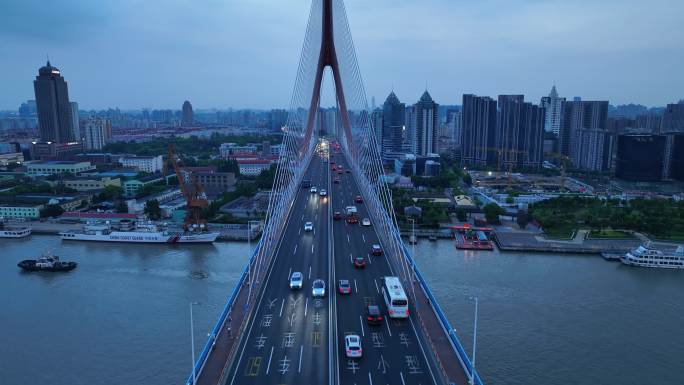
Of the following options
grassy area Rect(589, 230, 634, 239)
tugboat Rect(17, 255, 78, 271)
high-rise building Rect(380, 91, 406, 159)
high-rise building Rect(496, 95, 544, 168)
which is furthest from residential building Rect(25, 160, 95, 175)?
grassy area Rect(589, 230, 634, 239)

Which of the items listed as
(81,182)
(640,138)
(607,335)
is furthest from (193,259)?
(640,138)

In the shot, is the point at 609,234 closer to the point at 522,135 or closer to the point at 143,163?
the point at 522,135

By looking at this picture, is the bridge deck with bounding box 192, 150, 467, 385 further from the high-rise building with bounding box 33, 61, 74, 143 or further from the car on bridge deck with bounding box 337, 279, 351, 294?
the high-rise building with bounding box 33, 61, 74, 143

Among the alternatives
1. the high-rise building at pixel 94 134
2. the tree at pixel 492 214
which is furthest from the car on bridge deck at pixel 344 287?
the high-rise building at pixel 94 134

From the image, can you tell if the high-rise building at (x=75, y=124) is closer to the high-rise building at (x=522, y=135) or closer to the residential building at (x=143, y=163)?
the residential building at (x=143, y=163)

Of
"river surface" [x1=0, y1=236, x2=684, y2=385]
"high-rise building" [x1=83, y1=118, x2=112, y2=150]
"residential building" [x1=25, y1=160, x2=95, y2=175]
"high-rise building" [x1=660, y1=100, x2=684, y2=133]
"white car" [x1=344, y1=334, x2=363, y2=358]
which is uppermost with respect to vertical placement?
"high-rise building" [x1=660, y1=100, x2=684, y2=133]

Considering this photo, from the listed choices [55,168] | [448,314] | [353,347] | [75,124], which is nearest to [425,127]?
[55,168]

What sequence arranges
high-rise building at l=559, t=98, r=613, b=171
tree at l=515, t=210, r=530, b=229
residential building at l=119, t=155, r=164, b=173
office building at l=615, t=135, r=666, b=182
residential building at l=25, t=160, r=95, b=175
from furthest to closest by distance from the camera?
residential building at l=119, t=155, r=164, b=173 → high-rise building at l=559, t=98, r=613, b=171 → residential building at l=25, t=160, r=95, b=175 → office building at l=615, t=135, r=666, b=182 → tree at l=515, t=210, r=530, b=229

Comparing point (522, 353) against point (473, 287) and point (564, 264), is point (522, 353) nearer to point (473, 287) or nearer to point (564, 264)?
point (473, 287)
